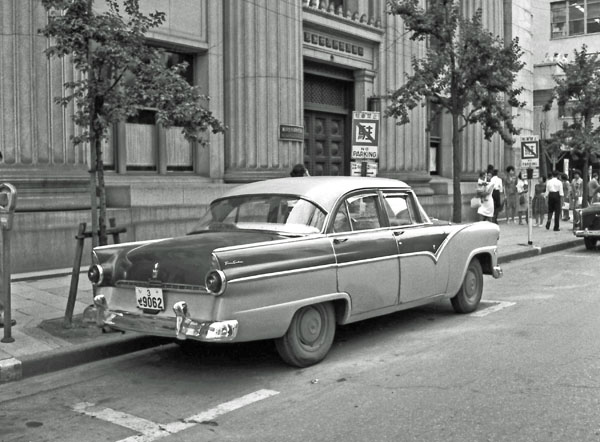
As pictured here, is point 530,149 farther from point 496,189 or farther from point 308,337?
point 308,337

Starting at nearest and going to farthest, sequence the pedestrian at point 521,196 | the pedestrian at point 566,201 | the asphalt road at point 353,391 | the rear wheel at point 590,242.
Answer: the asphalt road at point 353,391 < the rear wheel at point 590,242 < the pedestrian at point 521,196 < the pedestrian at point 566,201

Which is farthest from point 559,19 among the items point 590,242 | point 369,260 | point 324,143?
point 369,260

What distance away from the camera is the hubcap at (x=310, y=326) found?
616cm

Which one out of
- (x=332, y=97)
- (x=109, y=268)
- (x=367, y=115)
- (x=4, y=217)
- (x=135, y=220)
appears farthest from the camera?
(x=332, y=97)

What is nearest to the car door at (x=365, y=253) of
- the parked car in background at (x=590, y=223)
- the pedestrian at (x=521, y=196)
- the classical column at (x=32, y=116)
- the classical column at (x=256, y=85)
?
the classical column at (x=32, y=116)

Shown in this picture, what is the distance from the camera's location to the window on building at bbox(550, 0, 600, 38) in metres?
43.6

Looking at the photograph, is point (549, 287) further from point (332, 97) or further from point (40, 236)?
point (332, 97)

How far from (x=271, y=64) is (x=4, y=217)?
382 inches

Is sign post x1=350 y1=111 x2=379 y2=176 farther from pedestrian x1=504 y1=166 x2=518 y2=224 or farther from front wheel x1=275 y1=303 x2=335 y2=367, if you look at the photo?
pedestrian x1=504 y1=166 x2=518 y2=224

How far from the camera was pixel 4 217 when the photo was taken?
6.84 metres

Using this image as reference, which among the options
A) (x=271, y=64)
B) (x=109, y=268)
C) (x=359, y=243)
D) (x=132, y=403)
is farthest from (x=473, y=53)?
(x=132, y=403)

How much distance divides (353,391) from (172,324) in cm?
161

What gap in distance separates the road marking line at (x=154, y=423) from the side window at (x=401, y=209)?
2.70 meters

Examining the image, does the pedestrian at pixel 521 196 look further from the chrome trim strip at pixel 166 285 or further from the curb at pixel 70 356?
the chrome trim strip at pixel 166 285
